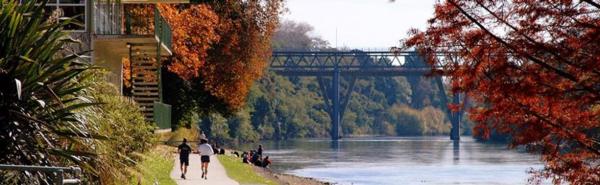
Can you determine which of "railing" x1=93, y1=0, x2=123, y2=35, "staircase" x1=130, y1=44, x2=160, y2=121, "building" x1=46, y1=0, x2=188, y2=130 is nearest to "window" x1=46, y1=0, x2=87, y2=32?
"building" x1=46, y1=0, x2=188, y2=130

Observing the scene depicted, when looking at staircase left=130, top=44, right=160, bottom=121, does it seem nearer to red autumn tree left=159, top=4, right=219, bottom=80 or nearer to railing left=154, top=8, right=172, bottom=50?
railing left=154, top=8, right=172, bottom=50

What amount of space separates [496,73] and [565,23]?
1.08 m

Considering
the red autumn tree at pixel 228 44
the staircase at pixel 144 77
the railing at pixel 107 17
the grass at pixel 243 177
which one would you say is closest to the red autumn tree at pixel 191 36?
the red autumn tree at pixel 228 44

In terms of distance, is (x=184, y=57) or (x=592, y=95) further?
(x=184, y=57)

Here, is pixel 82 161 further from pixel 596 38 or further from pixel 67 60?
pixel 596 38

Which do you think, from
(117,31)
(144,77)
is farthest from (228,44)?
(117,31)

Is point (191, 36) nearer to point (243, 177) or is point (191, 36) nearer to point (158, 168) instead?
point (243, 177)

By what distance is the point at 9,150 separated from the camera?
1396 cm

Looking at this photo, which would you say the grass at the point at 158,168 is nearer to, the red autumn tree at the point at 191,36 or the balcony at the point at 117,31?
the balcony at the point at 117,31

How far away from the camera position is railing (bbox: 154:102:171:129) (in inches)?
1133

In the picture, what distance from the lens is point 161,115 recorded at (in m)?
30.0

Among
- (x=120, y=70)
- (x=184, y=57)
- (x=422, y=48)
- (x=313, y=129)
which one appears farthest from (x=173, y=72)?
(x=313, y=129)

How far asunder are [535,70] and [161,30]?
661 inches

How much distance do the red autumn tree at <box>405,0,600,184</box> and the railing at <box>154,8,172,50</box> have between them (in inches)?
544
